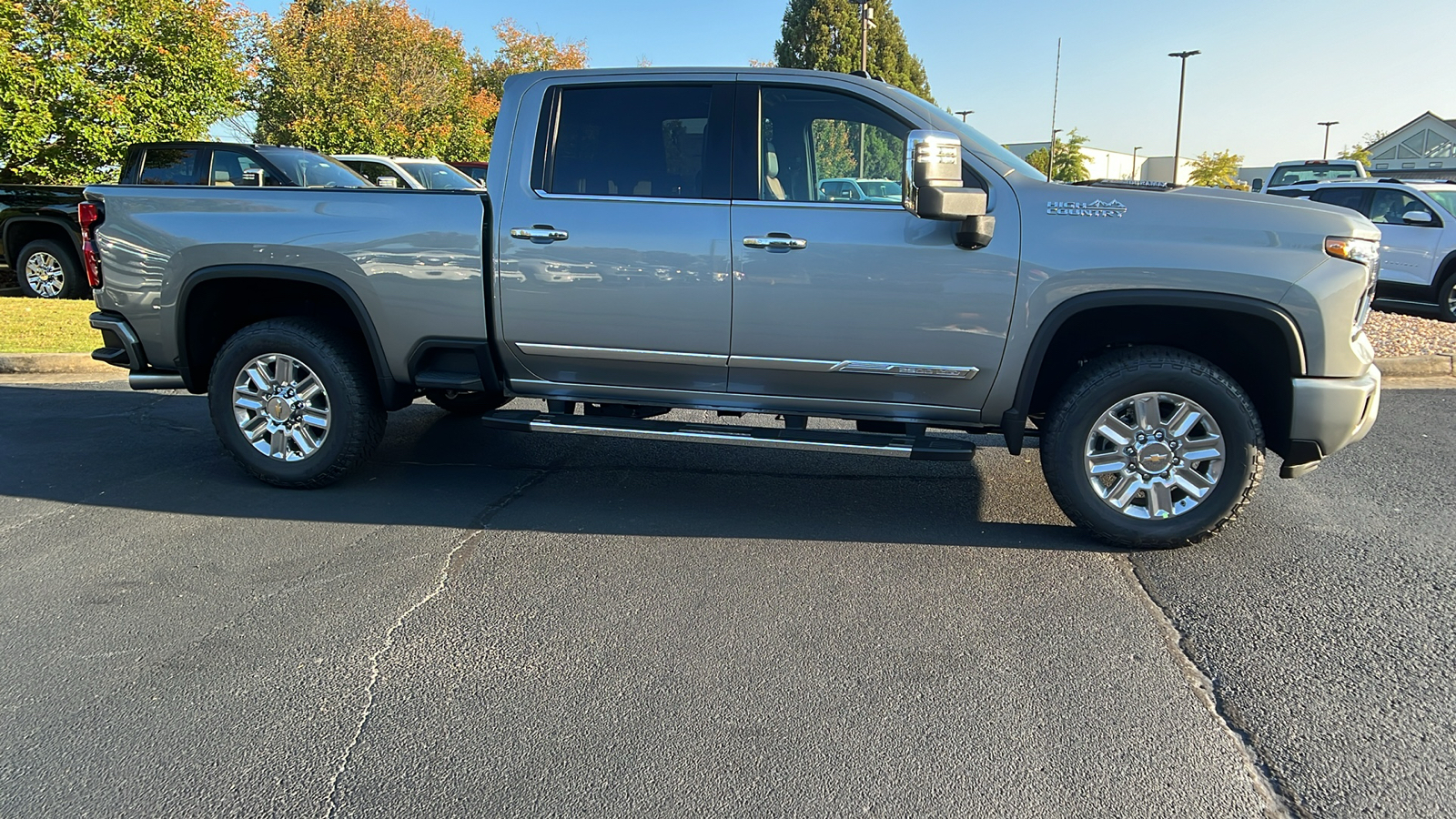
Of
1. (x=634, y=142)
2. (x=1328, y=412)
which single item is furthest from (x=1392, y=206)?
(x=634, y=142)

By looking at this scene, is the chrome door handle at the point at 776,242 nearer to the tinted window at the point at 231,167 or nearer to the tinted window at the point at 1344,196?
the tinted window at the point at 231,167

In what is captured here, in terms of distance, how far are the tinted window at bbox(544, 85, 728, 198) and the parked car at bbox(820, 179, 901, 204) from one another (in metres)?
0.49

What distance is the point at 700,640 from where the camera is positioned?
3389mm

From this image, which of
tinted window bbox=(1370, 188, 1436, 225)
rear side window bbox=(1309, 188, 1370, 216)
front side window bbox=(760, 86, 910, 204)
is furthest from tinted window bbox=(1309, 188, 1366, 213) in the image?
front side window bbox=(760, 86, 910, 204)

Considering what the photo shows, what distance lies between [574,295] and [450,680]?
2.00 meters

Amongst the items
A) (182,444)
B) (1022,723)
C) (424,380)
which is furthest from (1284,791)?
(182,444)

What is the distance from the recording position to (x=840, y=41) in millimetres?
44688

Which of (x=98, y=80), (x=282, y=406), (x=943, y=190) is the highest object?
(x=98, y=80)

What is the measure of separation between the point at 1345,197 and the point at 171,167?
563 inches

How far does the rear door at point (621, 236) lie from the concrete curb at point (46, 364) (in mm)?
5485

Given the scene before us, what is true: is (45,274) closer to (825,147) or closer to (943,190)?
(825,147)

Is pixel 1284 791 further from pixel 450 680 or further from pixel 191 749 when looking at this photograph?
pixel 191 749

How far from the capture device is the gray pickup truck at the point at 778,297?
13.2 feet

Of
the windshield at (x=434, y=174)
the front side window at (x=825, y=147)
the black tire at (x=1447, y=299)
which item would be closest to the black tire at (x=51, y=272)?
the windshield at (x=434, y=174)
